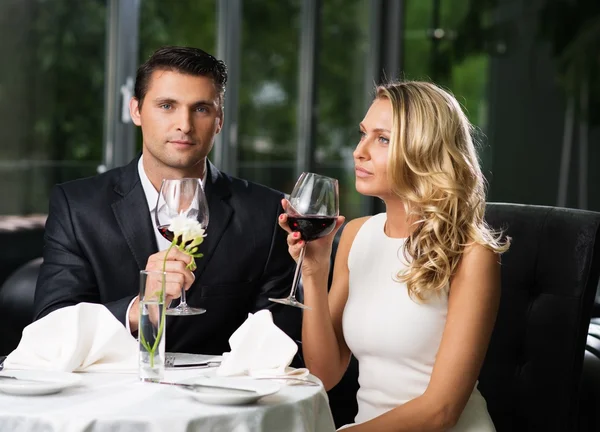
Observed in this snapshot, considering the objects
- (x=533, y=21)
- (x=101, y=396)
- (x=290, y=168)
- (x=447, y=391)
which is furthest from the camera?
(x=533, y=21)

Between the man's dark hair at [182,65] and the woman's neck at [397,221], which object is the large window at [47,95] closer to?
the man's dark hair at [182,65]

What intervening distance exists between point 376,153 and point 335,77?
4933 mm

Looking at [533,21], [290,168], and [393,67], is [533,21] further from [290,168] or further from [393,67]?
[290,168]

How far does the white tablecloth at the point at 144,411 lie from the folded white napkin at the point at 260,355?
0.08 metres

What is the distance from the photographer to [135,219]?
8.77 ft

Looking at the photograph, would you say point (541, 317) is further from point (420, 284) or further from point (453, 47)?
point (453, 47)

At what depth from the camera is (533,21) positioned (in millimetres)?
7391

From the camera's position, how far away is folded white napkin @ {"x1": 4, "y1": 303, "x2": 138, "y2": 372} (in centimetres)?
181

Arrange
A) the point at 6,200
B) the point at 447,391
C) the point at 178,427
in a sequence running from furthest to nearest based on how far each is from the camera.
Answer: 1. the point at 6,200
2. the point at 447,391
3. the point at 178,427

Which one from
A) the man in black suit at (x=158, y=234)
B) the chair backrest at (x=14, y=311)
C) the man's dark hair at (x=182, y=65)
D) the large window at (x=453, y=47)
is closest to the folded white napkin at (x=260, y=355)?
the man in black suit at (x=158, y=234)

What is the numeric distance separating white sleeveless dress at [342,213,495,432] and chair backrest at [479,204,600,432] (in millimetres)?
473

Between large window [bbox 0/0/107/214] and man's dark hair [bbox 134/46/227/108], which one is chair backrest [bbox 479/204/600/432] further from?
large window [bbox 0/0/107/214]

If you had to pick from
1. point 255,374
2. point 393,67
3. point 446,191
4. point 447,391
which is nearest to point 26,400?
→ point 255,374

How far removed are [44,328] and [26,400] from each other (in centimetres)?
29
